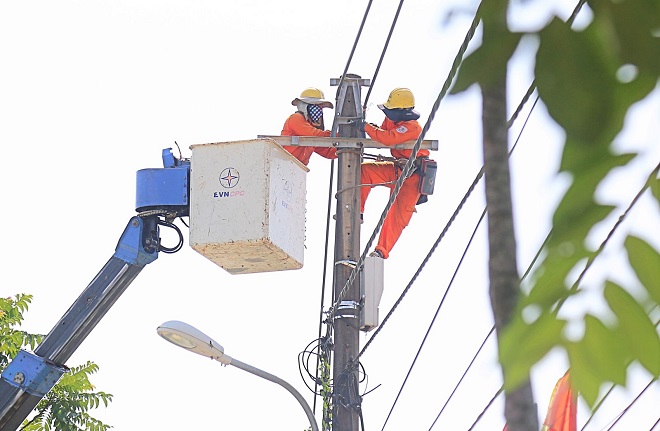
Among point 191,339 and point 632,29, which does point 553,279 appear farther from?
point 191,339

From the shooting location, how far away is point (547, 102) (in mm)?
1143

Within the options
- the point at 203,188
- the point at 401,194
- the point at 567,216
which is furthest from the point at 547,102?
the point at 401,194

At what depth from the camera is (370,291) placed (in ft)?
34.7

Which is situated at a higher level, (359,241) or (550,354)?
(359,241)

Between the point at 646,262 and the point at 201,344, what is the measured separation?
332 inches

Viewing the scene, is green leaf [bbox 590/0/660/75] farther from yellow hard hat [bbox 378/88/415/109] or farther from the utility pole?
yellow hard hat [bbox 378/88/415/109]

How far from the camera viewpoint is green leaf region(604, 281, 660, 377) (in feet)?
3.77

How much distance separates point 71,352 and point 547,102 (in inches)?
452

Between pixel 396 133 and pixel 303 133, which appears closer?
pixel 396 133

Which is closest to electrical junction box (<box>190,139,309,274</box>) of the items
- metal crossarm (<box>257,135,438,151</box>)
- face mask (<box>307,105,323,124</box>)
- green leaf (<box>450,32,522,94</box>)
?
metal crossarm (<box>257,135,438,151</box>)

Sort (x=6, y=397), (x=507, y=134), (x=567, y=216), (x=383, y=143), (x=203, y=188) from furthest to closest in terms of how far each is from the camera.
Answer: (x=6, y=397) → (x=383, y=143) → (x=203, y=188) → (x=507, y=134) → (x=567, y=216)

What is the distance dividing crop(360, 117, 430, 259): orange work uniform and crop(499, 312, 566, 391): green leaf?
33.6ft

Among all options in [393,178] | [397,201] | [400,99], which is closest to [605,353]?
[393,178]

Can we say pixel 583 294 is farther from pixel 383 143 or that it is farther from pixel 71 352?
pixel 71 352
